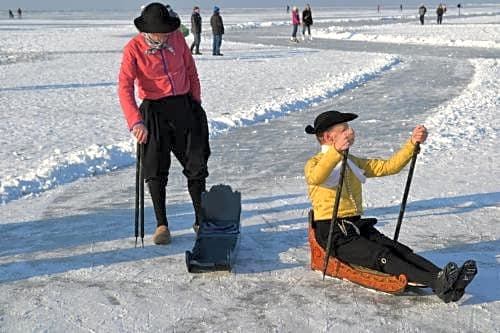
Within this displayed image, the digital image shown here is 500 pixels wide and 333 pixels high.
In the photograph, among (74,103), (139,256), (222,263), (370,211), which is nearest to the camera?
(222,263)

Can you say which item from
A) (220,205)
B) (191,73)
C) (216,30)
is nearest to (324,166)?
(220,205)

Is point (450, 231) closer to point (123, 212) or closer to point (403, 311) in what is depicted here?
point (403, 311)

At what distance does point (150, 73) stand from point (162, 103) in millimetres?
211

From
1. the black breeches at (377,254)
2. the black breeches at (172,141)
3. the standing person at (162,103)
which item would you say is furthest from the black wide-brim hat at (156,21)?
the black breeches at (377,254)

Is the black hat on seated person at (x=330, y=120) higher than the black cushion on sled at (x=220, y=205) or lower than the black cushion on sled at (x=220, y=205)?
higher

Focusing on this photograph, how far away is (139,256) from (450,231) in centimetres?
216

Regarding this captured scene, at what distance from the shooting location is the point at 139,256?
428 cm

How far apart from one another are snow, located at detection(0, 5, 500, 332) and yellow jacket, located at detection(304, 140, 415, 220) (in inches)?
16.3

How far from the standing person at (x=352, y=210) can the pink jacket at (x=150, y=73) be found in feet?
3.69

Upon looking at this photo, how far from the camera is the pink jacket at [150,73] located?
14.2 ft

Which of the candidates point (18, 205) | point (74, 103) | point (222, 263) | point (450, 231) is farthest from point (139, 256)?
point (74, 103)

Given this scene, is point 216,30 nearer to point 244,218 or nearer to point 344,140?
point 244,218

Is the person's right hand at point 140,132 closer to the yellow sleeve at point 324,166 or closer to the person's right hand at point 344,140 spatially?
the yellow sleeve at point 324,166

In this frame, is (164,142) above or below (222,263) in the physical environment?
above
